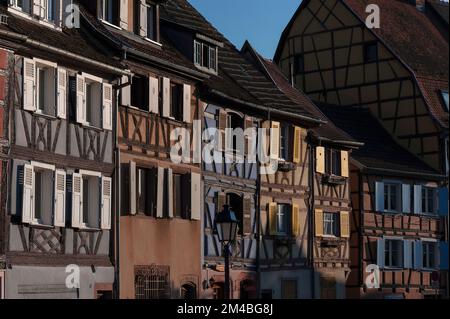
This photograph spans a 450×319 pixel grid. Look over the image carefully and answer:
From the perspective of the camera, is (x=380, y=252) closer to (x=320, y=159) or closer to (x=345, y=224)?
(x=345, y=224)

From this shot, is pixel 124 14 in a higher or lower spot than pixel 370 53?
lower

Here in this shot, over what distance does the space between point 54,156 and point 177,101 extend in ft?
19.2

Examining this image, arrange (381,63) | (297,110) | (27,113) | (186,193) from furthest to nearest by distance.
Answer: (381,63) → (297,110) → (186,193) → (27,113)

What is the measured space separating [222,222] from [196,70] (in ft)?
30.8

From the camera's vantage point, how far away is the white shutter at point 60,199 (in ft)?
70.6

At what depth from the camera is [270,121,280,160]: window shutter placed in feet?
104

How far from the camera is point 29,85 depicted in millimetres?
20844

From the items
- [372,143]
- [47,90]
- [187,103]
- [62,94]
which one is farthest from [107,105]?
[372,143]

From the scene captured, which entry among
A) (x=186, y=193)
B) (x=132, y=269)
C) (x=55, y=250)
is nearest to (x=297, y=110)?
(x=186, y=193)

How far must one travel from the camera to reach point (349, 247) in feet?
122

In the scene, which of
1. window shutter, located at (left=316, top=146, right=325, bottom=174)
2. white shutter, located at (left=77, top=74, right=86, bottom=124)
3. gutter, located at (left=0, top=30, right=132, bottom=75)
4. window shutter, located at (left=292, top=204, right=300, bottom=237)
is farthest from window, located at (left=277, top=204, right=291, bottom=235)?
white shutter, located at (left=77, top=74, right=86, bottom=124)

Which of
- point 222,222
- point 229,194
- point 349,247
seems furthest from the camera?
point 349,247
